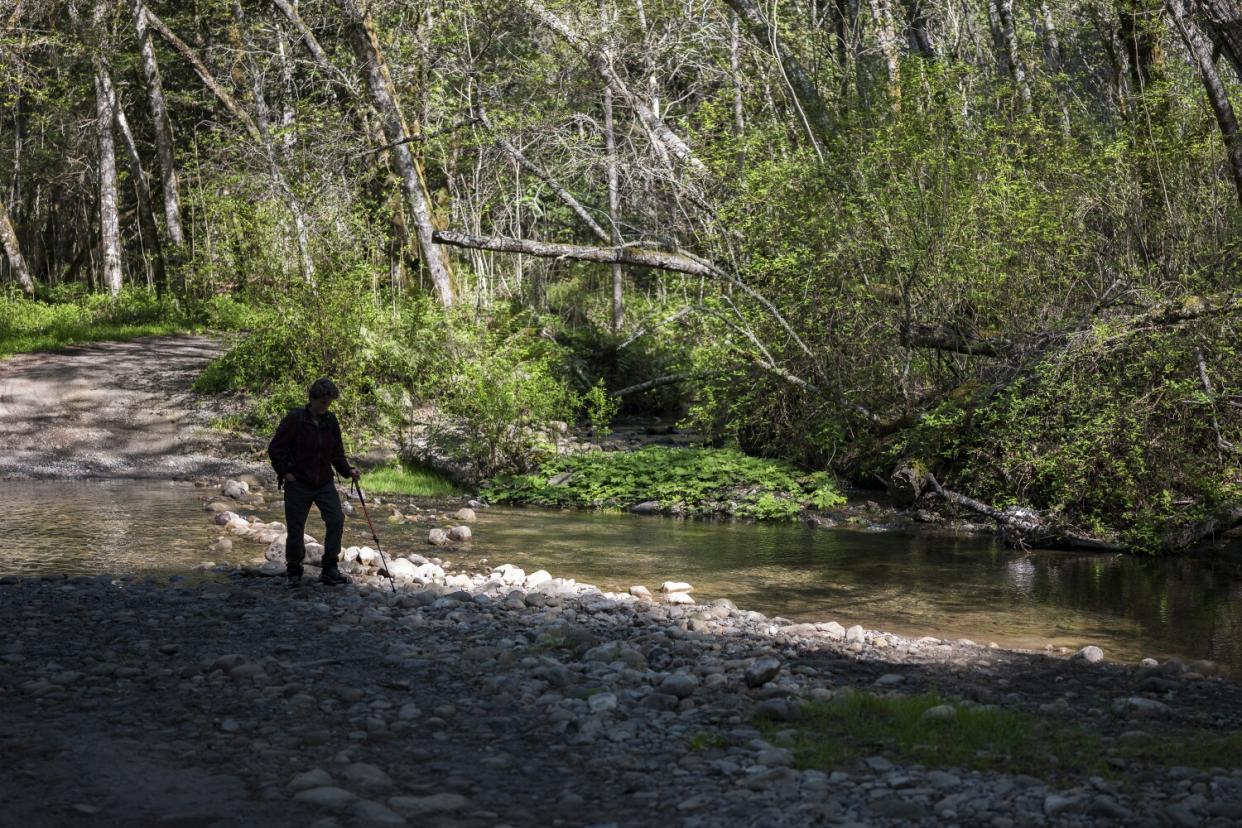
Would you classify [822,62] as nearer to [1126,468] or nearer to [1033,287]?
[1033,287]

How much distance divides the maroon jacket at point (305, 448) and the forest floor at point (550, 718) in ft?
3.09

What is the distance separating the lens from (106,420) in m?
17.7

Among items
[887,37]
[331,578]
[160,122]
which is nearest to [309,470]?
[331,578]

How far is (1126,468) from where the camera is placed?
38.6ft

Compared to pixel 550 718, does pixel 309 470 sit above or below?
above

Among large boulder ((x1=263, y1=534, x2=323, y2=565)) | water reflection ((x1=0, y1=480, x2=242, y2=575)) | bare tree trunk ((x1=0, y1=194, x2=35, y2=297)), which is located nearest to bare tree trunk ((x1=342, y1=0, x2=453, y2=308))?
water reflection ((x1=0, y1=480, x2=242, y2=575))

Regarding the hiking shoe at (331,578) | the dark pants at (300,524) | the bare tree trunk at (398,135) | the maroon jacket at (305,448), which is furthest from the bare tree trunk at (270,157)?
the hiking shoe at (331,578)

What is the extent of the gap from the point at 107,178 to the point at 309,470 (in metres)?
23.2

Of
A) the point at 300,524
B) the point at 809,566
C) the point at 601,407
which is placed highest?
the point at 601,407

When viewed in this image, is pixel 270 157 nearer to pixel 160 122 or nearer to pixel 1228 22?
pixel 160 122

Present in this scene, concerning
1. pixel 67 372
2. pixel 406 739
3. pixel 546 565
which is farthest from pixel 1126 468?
pixel 67 372

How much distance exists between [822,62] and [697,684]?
13630 mm

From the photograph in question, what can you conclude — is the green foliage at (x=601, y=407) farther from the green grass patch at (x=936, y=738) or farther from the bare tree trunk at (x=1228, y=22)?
the green grass patch at (x=936, y=738)

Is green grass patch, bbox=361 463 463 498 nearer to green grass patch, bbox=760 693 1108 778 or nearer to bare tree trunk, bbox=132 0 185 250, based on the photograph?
green grass patch, bbox=760 693 1108 778
